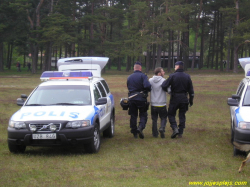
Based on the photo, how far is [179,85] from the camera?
9.80m

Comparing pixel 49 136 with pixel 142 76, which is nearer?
pixel 49 136

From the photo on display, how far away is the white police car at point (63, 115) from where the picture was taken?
7.78 meters

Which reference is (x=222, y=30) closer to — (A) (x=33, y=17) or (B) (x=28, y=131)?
(A) (x=33, y=17)

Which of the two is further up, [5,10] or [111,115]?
[5,10]

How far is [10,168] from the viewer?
7.10 m

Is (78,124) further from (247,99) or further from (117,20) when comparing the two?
(117,20)

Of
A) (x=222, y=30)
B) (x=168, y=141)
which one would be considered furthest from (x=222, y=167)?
(x=222, y=30)

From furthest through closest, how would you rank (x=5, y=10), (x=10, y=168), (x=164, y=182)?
(x=5, y=10) < (x=10, y=168) < (x=164, y=182)

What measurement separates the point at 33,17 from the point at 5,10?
19.0 feet

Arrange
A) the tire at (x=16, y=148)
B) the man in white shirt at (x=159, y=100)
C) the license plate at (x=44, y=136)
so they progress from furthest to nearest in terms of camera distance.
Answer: the man in white shirt at (x=159, y=100) < the tire at (x=16, y=148) < the license plate at (x=44, y=136)

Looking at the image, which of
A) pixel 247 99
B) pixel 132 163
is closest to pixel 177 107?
pixel 247 99

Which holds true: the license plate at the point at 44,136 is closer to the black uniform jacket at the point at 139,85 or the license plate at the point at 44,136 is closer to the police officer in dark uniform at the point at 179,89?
the black uniform jacket at the point at 139,85

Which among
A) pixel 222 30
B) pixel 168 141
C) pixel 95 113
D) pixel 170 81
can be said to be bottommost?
pixel 168 141

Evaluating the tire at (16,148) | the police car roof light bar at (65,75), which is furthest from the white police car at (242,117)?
the tire at (16,148)
